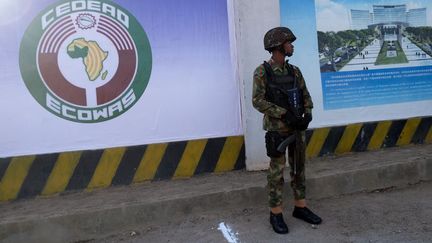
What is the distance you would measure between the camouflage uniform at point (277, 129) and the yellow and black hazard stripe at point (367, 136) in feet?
4.95

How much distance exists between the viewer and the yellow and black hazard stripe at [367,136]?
5812 mm

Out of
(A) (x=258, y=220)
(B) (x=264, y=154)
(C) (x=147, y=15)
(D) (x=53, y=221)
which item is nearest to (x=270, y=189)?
(A) (x=258, y=220)

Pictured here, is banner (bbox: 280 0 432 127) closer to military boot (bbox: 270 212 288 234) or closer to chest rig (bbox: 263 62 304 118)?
chest rig (bbox: 263 62 304 118)

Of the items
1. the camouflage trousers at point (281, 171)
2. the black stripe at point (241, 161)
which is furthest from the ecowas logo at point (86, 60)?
the camouflage trousers at point (281, 171)

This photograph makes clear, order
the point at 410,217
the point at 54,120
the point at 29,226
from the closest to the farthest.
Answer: the point at 29,226 → the point at 410,217 → the point at 54,120

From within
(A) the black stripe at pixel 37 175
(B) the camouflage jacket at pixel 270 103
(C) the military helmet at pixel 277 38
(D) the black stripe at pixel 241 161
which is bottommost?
(D) the black stripe at pixel 241 161

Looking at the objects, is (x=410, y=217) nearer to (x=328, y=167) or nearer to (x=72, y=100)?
(x=328, y=167)

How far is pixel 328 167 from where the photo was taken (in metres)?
5.39

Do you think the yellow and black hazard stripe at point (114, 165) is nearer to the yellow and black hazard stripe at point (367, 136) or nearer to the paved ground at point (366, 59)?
the yellow and black hazard stripe at point (367, 136)

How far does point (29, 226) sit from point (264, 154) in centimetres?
251

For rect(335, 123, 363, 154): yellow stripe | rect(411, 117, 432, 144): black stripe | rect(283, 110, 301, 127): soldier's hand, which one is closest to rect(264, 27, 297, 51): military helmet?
rect(283, 110, 301, 127): soldier's hand

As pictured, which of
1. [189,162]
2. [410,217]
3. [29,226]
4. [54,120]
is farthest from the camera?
[189,162]

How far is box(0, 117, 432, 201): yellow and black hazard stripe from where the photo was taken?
4805 millimetres

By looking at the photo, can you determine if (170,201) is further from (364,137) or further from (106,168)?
(364,137)
